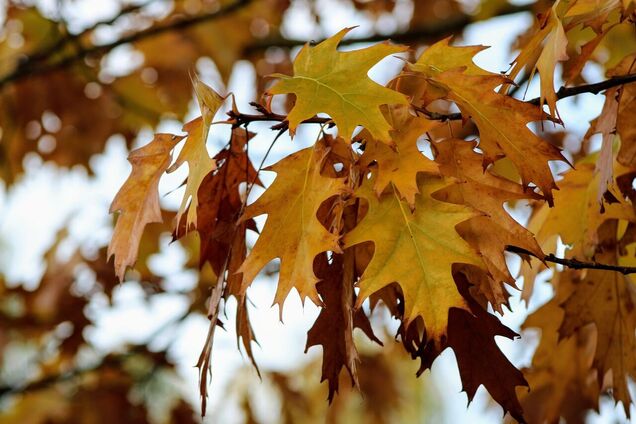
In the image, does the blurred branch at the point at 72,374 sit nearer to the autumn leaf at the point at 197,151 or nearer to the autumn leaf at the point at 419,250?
the autumn leaf at the point at 197,151

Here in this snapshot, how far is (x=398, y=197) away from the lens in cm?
111

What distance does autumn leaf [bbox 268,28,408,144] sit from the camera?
1084 mm

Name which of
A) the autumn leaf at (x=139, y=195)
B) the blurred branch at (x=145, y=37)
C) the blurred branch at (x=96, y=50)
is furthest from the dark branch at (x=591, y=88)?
the blurred branch at (x=96, y=50)

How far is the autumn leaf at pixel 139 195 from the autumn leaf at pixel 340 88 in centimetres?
23

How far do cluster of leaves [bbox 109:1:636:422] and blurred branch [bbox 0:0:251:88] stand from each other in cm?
207

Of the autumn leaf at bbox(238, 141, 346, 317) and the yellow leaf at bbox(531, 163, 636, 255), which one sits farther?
the yellow leaf at bbox(531, 163, 636, 255)

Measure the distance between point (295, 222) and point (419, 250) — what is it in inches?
7.0

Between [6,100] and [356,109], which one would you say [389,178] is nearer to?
[356,109]

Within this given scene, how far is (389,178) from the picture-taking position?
108cm

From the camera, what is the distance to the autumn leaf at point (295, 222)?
109cm

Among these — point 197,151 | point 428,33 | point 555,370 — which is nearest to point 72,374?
point 428,33

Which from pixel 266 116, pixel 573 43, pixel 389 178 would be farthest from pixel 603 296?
pixel 573 43

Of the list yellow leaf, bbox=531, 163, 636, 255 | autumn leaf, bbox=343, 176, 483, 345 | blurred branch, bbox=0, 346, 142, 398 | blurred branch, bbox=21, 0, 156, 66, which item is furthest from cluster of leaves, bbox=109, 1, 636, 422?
blurred branch, bbox=0, 346, 142, 398

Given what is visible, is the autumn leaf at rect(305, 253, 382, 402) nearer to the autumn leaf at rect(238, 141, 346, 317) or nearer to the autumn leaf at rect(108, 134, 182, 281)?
the autumn leaf at rect(238, 141, 346, 317)
